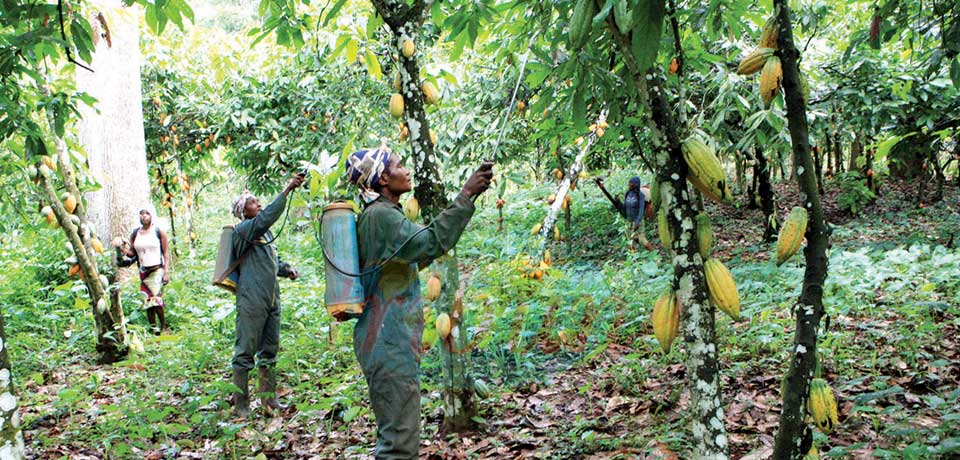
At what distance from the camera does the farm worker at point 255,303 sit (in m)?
3.74

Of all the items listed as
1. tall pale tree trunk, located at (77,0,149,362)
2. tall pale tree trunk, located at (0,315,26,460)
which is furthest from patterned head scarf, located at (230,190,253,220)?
tall pale tree trunk, located at (77,0,149,362)

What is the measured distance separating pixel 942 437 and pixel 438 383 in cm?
257

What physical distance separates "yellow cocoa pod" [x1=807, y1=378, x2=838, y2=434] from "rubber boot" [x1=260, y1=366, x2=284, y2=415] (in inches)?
123

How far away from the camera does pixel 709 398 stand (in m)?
1.48

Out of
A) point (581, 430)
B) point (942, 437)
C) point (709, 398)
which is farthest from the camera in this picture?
point (581, 430)

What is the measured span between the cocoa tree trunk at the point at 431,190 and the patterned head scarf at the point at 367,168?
23.3 inches

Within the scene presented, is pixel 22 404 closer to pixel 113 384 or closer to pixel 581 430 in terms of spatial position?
pixel 113 384

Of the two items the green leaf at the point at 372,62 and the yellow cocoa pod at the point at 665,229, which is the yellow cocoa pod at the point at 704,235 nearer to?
the yellow cocoa pod at the point at 665,229

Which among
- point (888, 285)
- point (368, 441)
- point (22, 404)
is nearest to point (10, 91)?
A: point (22, 404)

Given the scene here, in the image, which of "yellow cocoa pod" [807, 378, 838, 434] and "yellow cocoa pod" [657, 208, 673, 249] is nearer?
"yellow cocoa pod" [807, 378, 838, 434]

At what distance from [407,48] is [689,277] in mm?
1994

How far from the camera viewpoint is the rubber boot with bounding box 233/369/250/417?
12.3 feet

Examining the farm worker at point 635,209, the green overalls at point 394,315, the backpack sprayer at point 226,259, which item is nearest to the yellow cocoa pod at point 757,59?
the green overalls at point 394,315

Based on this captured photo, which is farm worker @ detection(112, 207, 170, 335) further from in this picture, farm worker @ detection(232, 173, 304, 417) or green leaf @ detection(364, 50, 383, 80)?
green leaf @ detection(364, 50, 383, 80)
